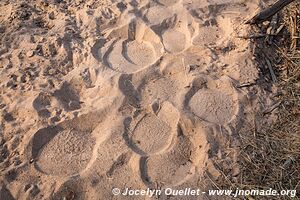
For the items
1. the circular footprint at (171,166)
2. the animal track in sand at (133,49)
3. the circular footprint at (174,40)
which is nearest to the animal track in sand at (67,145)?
the circular footprint at (171,166)

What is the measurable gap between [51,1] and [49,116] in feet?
3.73

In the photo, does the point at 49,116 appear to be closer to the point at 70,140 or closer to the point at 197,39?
the point at 70,140

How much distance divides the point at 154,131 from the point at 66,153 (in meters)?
0.50

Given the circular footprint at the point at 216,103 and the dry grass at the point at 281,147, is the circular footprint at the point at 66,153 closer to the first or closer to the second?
the circular footprint at the point at 216,103

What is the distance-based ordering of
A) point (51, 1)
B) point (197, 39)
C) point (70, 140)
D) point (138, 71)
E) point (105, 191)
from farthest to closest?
point (51, 1) < point (197, 39) < point (138, 71) < point (70, 140) < point (105, 191)

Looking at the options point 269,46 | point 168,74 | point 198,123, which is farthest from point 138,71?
point 269,46

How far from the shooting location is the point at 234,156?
1.96 metres

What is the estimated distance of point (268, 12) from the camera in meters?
2.38

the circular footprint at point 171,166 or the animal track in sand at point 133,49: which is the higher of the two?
the animal track in sand at point 133,49

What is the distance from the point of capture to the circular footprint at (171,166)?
191 cm

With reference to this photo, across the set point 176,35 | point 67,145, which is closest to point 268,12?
point 176,35

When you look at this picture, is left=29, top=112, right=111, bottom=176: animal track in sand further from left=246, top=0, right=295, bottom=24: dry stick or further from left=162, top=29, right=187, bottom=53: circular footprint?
left=246, top=0, right=295, bottom=24: dry stick

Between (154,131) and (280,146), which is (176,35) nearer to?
(154,131)

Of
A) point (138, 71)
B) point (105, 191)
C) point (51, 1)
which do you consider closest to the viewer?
point (105, 191)
